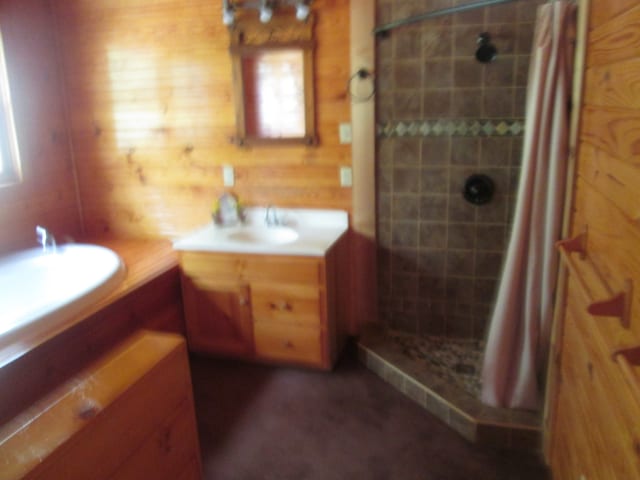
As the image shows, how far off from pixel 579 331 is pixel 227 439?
59.0 inches

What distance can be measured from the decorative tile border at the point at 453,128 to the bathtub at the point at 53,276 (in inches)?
62.8

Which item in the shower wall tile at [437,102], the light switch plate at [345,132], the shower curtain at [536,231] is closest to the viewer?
the shower curtain at [536,231]

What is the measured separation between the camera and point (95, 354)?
234 cm

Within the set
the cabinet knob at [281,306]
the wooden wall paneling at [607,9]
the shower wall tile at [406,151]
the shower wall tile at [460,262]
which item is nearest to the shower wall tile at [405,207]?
the shower wall tile at [406,151]

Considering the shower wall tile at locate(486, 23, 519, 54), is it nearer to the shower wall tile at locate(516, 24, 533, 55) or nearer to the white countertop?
the shower wall tile at locate(516, 24, 533, 55)

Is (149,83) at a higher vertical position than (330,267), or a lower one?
higher

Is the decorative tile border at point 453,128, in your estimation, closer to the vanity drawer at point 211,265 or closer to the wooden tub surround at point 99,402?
the vanity drawer at point 211,265

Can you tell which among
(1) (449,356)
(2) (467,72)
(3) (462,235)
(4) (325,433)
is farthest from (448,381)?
(2) (467,72)

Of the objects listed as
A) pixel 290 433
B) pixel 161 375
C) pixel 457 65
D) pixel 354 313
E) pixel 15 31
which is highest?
pixel 15 31

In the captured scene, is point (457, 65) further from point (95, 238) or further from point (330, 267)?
point (95, 238)

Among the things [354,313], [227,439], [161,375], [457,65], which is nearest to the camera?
[161,375]

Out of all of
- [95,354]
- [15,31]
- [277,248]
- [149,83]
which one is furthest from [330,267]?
[15,31]

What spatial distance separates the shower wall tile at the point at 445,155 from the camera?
2.50m

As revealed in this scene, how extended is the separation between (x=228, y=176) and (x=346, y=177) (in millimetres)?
726
